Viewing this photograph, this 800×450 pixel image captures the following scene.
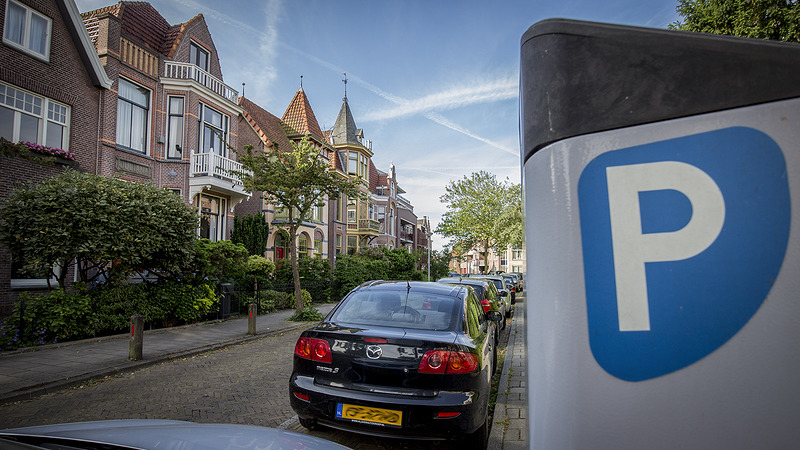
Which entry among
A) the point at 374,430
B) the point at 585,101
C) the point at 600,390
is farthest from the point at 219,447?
the point at 585,101

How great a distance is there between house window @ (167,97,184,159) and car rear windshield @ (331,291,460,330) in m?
15.5

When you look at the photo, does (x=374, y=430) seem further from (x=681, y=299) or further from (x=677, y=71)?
(x=677, y=71)

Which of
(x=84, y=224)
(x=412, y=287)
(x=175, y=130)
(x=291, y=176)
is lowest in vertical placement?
(x=412, y=287)

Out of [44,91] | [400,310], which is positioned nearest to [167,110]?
[44,91]

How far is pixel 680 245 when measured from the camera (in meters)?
1.32

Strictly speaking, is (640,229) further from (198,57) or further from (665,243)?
(198,57)

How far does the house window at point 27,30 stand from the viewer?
1198 cm

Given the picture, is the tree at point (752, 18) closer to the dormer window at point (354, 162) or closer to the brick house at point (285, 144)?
the brick house at point (285, 144)

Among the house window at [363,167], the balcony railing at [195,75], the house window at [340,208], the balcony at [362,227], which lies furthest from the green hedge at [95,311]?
the house window at [363,167]

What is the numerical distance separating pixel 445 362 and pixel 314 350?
117cm

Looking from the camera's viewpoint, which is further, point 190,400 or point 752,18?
point 752,18

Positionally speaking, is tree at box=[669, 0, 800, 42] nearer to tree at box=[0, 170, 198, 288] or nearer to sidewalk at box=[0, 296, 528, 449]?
sidewalk at box=[0, 296, 528, 449]

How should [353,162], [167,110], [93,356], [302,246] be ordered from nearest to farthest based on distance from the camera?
[93,356]
[167,110]
[302,246]
[353,162]

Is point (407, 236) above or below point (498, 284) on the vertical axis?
above
